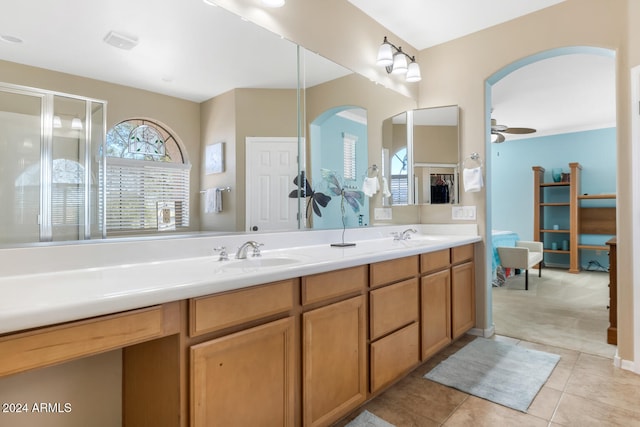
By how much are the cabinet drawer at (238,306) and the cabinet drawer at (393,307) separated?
590mm

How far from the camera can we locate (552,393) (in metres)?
1.94

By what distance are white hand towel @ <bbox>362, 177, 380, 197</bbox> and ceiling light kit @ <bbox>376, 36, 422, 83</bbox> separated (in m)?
0.92

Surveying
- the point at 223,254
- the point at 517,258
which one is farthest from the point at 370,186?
the point at 517,258

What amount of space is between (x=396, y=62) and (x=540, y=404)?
2530mm

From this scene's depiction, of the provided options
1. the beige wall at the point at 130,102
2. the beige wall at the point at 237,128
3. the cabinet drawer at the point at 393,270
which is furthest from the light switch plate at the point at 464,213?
the beige wall at the point at 130,102

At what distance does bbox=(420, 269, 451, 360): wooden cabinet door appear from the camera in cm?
217

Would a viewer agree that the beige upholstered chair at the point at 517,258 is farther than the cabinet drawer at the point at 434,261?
Yes

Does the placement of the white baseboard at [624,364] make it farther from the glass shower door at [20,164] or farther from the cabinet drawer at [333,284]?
the glass shower door at [20,164]

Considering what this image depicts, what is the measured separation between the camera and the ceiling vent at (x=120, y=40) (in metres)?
1.36

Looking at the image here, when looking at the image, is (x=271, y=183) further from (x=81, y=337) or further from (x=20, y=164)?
(x=81, y=337)

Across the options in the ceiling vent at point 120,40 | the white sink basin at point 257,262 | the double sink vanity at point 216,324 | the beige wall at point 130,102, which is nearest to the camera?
the double sink vanity at point 216,324

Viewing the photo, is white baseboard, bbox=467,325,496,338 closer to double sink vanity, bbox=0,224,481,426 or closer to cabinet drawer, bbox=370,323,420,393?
cabinet drawer, bbox=370,323,420,393

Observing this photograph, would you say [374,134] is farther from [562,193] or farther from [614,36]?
[562,193]

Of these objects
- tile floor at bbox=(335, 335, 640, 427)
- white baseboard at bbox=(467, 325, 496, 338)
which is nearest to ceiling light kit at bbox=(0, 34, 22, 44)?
tile floor at bbox=(335, 335, 640, 427)
